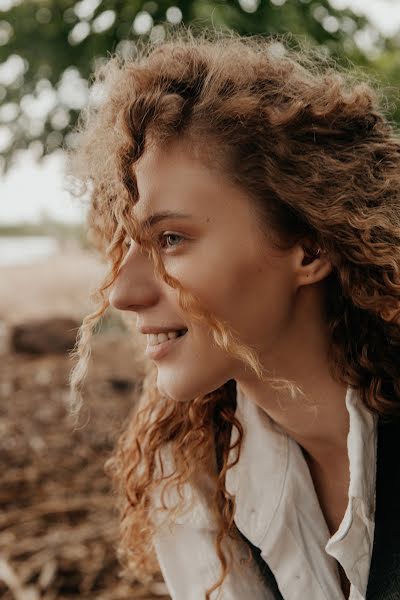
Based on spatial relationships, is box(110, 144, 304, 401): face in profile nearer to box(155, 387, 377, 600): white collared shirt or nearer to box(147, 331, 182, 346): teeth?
box(147, 331, 182, 346): teeth

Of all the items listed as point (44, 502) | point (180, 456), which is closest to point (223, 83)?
point (180, 456)

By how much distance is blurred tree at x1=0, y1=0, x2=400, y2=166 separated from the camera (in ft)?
6.50

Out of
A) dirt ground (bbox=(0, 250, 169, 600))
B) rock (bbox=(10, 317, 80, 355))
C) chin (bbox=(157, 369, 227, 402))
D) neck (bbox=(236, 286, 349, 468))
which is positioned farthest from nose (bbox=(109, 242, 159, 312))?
rock (bbox=(10, 317, 80, 355))

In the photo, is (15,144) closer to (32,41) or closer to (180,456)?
(32,41)

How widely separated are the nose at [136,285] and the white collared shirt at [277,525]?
1.42ft

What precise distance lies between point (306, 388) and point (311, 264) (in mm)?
261

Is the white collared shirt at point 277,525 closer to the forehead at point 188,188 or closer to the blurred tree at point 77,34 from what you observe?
the forehead at point 188,188

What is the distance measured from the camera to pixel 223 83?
1.49m

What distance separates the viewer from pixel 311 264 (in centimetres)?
151

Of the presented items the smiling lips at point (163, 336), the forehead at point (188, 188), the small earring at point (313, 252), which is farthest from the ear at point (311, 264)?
the smiling lips at point (163, 336)

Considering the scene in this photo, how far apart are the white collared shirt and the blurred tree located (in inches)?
38.6

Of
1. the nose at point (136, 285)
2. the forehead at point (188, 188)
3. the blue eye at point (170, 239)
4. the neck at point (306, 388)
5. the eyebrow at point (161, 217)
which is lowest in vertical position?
the neck at point (306, 388)

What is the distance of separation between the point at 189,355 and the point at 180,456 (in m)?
0.41

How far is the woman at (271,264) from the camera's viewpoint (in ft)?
4.74
